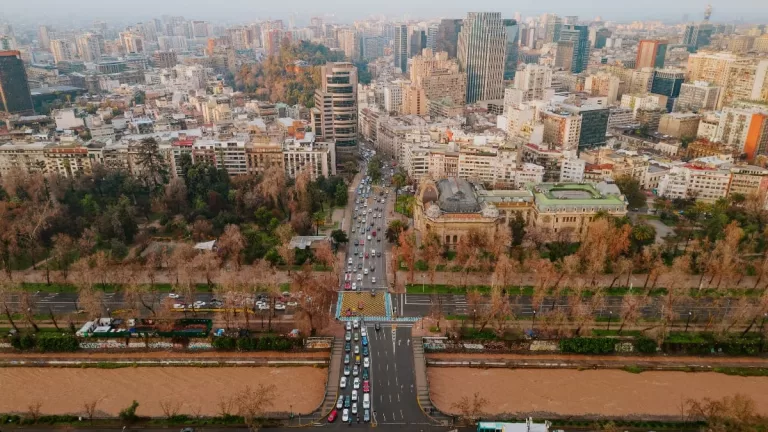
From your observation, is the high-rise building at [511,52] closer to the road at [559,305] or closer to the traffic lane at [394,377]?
the road at [559,305]

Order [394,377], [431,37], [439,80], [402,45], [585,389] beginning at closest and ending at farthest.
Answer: [585,389] → [394,377] → [439,80] → [402,45] → [431,37]

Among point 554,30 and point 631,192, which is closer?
point 631,192

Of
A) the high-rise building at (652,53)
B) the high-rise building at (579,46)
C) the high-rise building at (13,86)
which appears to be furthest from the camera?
the high-rise building at (579,46)

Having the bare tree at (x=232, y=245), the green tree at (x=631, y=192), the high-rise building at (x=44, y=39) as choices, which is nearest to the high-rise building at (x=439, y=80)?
the green tree at (x=631, y=192)

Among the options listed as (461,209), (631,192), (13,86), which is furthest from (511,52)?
(13,86)

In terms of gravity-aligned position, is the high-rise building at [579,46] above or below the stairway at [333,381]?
above

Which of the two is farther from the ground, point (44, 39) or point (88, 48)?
point (44, 39)

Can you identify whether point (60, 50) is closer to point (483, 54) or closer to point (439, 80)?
point (439, 80)
